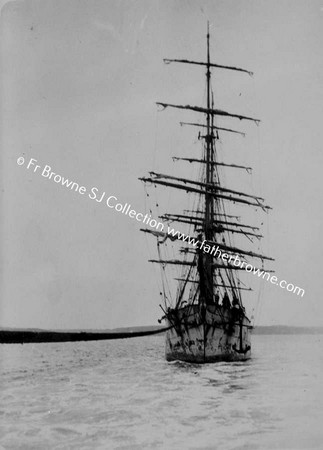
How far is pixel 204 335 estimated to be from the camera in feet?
64.2

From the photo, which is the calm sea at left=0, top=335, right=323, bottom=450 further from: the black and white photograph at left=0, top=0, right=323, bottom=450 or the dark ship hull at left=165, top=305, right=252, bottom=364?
the dark ship hull at left=165, top=305, right=252, bottom=364

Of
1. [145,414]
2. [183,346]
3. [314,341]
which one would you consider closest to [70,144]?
[145,414]

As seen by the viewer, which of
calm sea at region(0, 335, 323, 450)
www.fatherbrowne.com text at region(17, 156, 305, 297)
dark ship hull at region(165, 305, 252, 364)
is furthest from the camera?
dark ship hull at region(165, 305, 252, 364)

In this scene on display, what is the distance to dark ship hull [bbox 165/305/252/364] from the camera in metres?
19.6

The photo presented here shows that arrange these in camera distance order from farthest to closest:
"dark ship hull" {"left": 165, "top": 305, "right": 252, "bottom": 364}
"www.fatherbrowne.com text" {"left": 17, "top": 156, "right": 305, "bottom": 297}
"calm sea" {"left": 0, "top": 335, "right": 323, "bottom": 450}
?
1. "dark ship hull" {"left": 165, "top": 305, "right": 252, "bottom": 364}
2. "www.fatherbrowne.com text" {"left": 17, "top": 156, "right": 305, "bottom": 297}
3. "calm sea" {"left": 0, "top": 335, "right": 323, "bottom": 450}

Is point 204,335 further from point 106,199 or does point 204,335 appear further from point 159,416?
point 159,416

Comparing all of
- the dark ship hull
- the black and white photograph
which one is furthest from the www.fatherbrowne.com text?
the dark ship hull

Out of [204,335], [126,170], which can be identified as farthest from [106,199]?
[204,335]

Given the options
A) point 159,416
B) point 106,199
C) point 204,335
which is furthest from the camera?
point 204,335

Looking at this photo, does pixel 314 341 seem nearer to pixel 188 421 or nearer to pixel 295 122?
pixel 188 421

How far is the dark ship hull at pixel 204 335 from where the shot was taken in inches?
771

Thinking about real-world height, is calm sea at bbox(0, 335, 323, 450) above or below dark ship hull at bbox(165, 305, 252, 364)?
below

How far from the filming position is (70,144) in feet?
31.6

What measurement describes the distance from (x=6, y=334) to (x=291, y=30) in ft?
20.5
